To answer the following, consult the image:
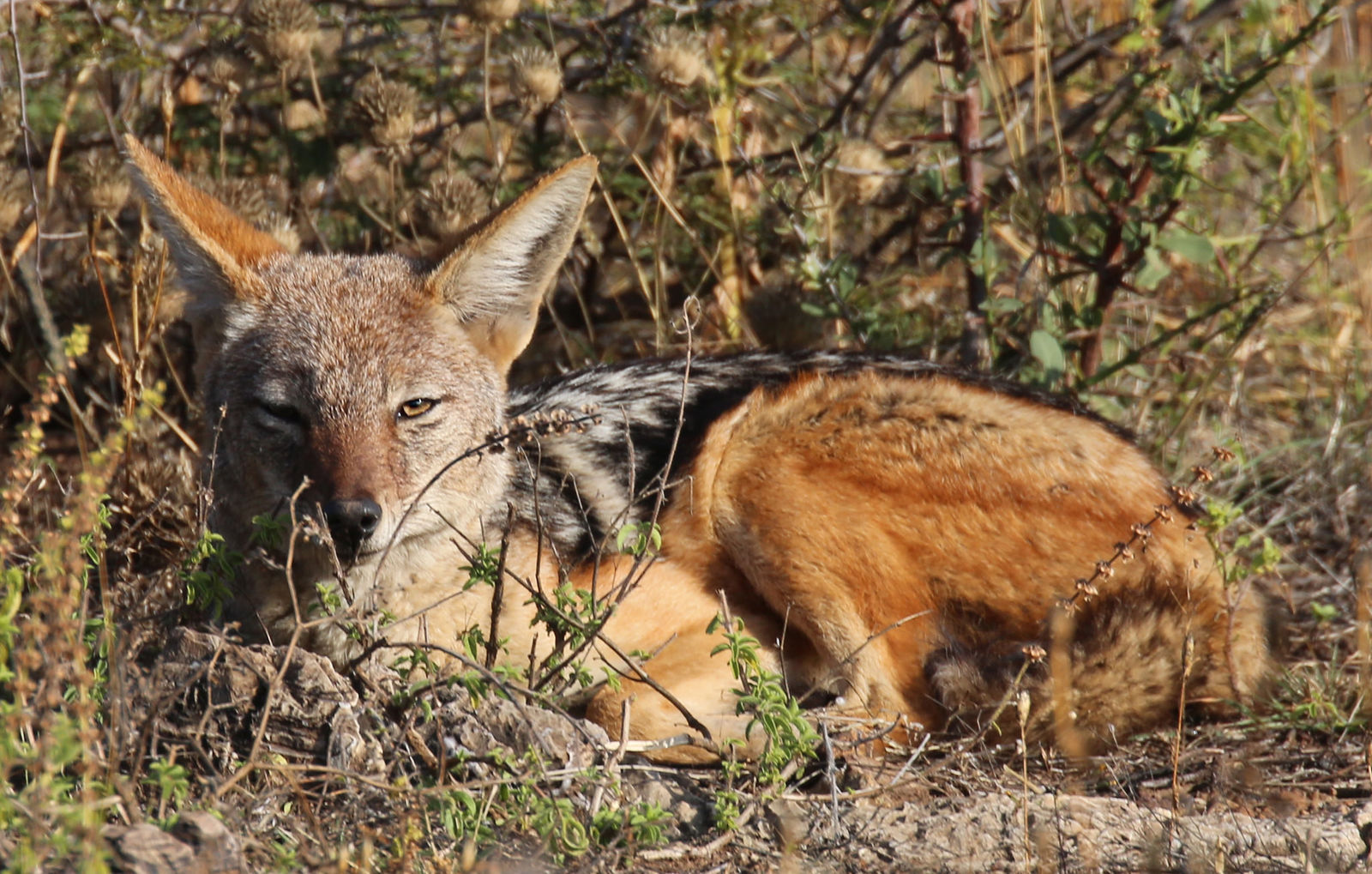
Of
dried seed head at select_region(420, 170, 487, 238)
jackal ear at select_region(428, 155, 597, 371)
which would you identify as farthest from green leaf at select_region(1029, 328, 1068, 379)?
dried seed head at select_region(420, 170, 487, 238)

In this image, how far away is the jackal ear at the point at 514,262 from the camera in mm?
3908

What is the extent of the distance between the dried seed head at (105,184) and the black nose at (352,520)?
255 cm

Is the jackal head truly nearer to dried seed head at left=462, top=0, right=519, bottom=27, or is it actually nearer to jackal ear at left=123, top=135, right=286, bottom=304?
jackal ear at left=123, top=135, right=286, bottom=304

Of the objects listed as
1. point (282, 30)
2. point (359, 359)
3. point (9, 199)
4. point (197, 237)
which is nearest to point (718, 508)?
point (359, 359)

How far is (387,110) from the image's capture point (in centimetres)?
511

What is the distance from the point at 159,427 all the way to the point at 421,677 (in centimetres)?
261

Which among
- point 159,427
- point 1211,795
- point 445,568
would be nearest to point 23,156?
point 159,427

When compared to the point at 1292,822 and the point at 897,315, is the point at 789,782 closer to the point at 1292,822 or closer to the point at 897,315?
the point at 1292,822

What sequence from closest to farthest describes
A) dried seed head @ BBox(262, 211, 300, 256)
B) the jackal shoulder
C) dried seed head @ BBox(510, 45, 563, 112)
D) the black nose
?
the black nose → the jackal shoulder → dried seed head @ BBox(262, 211, 300, 256) → dried seed head @ BBox(510, 45, 563, 112)

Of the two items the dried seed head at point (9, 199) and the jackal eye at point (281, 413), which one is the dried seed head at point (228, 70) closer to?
the dried seed head at point (9, 199)

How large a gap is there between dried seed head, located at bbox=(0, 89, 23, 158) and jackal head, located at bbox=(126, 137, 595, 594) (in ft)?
4.77

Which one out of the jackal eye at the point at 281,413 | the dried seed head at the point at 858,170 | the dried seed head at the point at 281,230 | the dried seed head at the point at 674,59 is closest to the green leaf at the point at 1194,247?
the dried seed head at the point at 858,170

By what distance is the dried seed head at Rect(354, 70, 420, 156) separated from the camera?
5.11m

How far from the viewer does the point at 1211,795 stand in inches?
138
